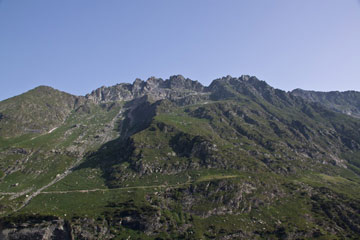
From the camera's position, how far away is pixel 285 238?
487 feet

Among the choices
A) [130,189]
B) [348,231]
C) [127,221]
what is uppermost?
[130,189]

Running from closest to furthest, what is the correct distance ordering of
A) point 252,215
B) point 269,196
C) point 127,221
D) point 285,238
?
point 285,238, point 127,221, point 252,215, point 269,196

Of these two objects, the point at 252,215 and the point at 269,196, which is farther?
the point at 269,196

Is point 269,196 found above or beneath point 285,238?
above

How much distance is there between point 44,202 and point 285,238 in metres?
177

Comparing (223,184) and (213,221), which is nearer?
(213,221)

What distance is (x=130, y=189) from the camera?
7825 inches

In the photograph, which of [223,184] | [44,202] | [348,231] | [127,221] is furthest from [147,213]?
[348,231]

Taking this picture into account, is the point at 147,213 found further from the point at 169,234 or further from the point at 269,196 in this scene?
the point at 269,196

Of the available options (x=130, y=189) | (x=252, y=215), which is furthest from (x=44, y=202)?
(x=252, y=215)

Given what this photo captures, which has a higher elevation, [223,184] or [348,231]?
[223,184]

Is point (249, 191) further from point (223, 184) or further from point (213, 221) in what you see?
point (213, 221)

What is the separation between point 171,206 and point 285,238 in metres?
80.5

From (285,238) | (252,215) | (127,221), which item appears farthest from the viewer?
(252,215)
